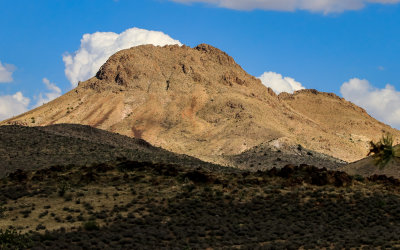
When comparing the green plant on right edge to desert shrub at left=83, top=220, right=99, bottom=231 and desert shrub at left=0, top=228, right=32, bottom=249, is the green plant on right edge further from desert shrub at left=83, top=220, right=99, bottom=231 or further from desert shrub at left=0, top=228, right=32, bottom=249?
desert shrub at left=0, top=228, right=32, bottom=249

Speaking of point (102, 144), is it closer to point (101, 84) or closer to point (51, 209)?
point (51, 209)

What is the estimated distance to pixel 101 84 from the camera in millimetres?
141250

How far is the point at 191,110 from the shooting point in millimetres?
130125

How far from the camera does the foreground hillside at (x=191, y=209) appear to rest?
96.8ft

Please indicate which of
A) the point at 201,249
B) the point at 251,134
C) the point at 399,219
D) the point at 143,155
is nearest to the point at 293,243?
the point at 201,249

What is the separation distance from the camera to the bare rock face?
119125 mm

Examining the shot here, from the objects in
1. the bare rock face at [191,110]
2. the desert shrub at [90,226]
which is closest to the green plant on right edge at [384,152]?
the desert shrub at [90,226]

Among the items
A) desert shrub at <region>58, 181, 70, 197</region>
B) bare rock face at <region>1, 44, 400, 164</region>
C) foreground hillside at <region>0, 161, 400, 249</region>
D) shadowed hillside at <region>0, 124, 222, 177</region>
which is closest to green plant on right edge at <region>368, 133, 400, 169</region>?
foreground hillside at <region>0, 161, 400, 249</region>

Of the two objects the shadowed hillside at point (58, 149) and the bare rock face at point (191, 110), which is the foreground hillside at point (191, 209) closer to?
the shadowed hillside at point (58, 149)

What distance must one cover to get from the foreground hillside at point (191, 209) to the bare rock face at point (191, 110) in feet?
187

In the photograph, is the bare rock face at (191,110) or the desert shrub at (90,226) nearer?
the desert shrub at (90,226)

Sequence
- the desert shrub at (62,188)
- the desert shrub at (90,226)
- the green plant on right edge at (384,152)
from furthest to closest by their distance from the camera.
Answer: the desert shrub at (62,188) → the desert shrub at (90,226) → the green plant on right edge at (384,152)

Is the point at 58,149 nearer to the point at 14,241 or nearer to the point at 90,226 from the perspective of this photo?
the point at 90,226

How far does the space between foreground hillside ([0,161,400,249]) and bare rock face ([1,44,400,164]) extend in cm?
5687
